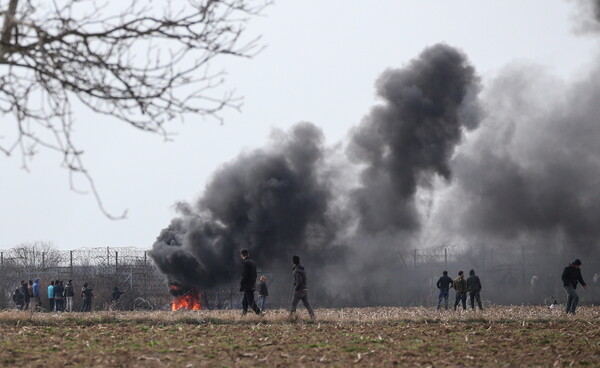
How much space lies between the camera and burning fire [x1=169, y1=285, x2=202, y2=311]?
164 ft

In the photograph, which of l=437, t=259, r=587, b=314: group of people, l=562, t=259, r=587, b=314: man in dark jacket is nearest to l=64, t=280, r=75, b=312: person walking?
l=437, t=259, r=587, b=314: group of people

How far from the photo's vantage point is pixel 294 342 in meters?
16.0

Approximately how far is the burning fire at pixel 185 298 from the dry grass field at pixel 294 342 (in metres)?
27.3

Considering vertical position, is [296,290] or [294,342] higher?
[296,290]

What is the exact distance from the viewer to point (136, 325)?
21.0 meters

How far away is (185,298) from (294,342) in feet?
119

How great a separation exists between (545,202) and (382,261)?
10048 millimetres

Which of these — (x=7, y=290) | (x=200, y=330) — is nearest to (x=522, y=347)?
(x=200, y=330)

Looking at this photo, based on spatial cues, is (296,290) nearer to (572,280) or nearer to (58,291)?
(572,280)

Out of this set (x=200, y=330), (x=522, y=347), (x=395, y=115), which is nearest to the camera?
(x=522, y=347)

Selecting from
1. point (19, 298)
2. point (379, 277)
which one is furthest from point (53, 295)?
point (379, 277)

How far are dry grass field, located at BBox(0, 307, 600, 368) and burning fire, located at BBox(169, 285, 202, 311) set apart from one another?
2727 cm

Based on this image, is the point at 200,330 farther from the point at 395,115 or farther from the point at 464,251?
the point at 395,115

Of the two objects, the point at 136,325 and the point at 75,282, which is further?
the point at 75,282
